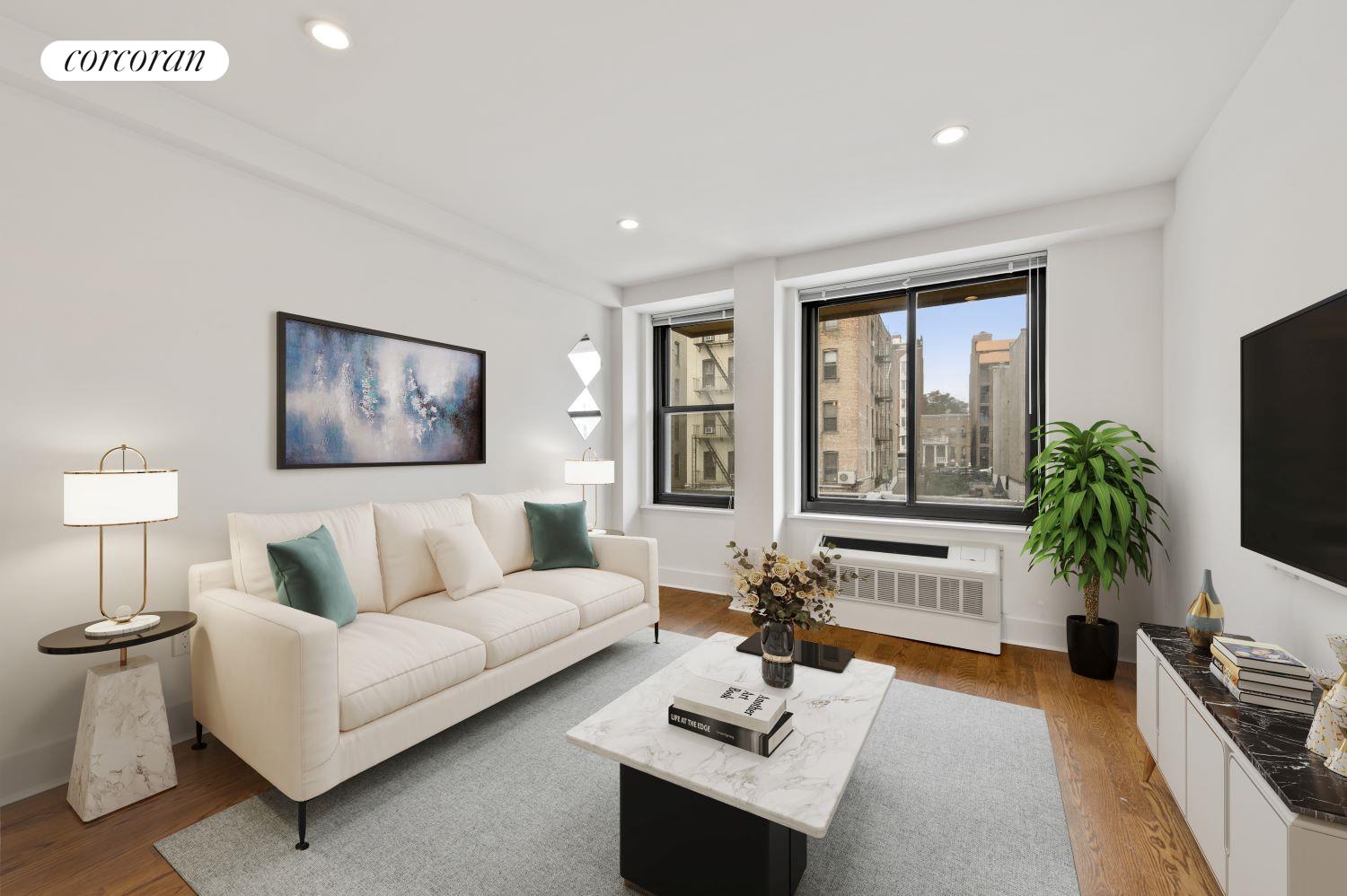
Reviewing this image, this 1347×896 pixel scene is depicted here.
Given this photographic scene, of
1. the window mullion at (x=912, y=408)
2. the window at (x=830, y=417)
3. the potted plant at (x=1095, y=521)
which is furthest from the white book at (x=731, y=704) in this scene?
the window at (x=830, y=417)

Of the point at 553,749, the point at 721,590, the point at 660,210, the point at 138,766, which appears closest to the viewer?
the point at 138,766

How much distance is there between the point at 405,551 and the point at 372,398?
931 mm

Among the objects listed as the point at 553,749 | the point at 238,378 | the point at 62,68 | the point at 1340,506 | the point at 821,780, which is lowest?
the point at 553,749

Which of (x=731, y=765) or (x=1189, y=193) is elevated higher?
(x=1189, y=193)

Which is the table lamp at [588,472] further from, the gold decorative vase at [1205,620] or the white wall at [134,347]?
the gold decorative vase at [1205,620]

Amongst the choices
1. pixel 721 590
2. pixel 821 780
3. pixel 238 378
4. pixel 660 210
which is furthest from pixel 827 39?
pixel 721 590

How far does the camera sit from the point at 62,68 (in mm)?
2006

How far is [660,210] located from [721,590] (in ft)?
10.0

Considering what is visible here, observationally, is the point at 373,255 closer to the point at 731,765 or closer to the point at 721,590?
the point at 731,765

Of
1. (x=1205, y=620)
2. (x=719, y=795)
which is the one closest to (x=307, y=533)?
(x=719, y=795)

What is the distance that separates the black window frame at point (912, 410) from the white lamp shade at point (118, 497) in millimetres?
3889

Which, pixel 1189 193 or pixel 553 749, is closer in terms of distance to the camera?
pixel 553 749

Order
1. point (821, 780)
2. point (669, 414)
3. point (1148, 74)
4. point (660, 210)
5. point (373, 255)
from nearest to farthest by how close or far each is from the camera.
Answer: point (821, 780) → point (1148, 74) → point (373, 255) → point (660, 210) → point (669, 414)

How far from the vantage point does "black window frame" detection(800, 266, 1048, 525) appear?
372 cm
